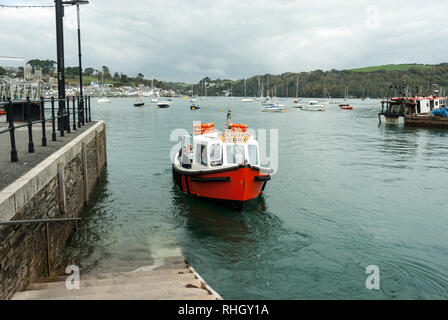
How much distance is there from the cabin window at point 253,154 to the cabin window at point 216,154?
1.10 m

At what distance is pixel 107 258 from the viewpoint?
9.83m

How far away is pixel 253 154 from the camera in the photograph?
560 inches

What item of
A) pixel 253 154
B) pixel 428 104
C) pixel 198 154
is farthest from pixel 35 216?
pixel 428 104

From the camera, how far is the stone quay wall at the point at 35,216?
18.2 ft

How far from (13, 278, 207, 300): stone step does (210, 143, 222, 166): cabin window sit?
7.61 m

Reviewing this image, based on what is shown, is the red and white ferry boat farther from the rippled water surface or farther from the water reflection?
the water reflection

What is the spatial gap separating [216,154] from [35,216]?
789cm

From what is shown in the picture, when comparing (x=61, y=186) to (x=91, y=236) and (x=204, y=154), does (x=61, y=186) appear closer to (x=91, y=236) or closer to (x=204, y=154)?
(x=91, y=236)

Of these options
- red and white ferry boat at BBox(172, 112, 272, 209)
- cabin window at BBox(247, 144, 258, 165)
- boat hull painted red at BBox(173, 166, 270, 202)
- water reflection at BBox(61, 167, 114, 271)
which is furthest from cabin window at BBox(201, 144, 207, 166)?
water reflection at BBox(61, 167, 114, 271)

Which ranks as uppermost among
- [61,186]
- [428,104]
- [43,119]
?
[428,104]

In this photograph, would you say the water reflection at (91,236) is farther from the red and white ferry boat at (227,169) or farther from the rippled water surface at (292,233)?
the red and white ferry boat at (227,169)

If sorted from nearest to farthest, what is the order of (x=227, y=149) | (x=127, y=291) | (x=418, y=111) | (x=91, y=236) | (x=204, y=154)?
(x=127, y=291) < (x=91, y=236) < (x=227, y=149) < (x=204, y=154) < (x=418, y=111)

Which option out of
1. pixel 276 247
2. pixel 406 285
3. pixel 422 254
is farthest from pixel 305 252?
pixel 422 254
